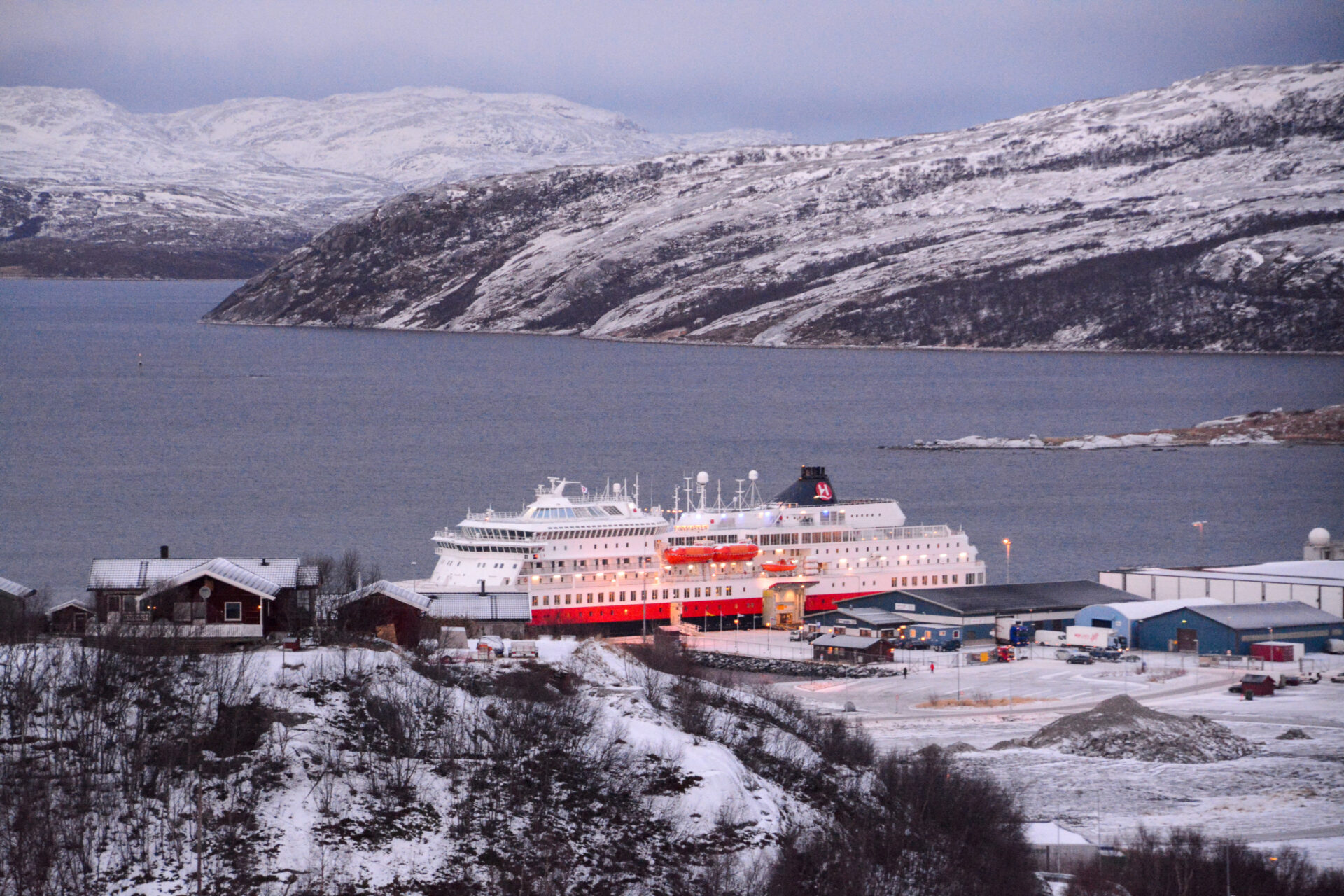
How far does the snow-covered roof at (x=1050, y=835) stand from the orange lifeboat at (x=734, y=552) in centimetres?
2269

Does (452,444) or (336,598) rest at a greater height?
(452,444)

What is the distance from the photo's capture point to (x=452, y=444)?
3654 inches

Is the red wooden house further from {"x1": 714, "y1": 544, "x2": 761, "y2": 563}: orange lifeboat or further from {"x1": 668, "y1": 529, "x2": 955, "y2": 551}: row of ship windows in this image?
{"x1": 668, "y1": 529, "x2": 955, "y2": 551}: row of ship windows

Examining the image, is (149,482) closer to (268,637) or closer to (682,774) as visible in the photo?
(268,637)

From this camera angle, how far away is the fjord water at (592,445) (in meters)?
62.9

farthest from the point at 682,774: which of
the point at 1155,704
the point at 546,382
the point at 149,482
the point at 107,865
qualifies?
the point at 546,382

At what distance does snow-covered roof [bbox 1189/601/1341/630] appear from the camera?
1586 inches

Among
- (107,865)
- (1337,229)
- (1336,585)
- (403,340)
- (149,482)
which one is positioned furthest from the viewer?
(403,340)

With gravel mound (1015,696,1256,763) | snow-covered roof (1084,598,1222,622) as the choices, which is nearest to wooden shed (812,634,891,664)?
snow-covered roof (1084,598,1222,622)

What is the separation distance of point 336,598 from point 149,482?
50.1 m

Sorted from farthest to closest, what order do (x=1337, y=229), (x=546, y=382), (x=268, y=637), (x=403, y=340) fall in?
(x=403, y=340) < (x=1337, y=229) < (x=546, y=382) < (x=268, y=637)

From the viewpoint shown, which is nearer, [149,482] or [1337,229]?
[149,482]

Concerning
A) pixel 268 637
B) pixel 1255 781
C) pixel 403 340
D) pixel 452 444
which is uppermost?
pixel 403 340

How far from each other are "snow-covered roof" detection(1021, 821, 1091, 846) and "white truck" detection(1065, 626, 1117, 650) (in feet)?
60.6
